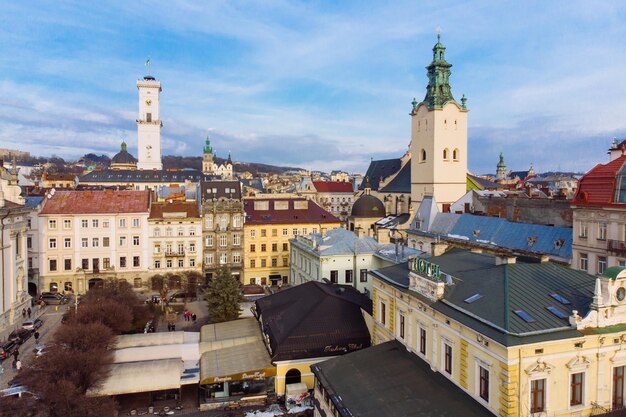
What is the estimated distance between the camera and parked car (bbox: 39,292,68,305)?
53.6 meters

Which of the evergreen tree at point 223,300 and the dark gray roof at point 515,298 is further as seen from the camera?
the evergreen tree at point 223,300

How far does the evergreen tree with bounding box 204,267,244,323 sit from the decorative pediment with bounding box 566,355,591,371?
28.5 meters

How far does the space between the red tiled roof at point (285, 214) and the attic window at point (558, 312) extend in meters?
46.9

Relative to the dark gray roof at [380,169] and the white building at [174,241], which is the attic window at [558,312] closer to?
the white building at [174,241]

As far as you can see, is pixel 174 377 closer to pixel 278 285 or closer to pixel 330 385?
pixel 330 385

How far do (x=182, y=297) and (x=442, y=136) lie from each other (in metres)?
39.5

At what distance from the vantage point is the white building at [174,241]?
60.1 m

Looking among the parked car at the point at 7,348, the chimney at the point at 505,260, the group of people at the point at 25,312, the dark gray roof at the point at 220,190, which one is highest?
the dark gray roof at the point at 220,190

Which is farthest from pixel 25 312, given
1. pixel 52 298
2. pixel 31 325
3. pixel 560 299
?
pixel 560 299

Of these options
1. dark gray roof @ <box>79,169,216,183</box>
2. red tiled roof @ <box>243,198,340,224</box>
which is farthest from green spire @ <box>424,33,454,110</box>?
dark gray roof @ <box>79,169,216,183</box>

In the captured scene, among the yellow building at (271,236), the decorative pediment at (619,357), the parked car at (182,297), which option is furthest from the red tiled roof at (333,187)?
the decorative pediment at (619,357)

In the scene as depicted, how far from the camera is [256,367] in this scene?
Result: 2967cm

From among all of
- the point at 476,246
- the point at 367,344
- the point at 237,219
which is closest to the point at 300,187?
the point at 237,219

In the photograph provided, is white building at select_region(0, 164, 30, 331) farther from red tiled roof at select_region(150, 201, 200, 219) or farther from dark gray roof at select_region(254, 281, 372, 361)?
dark gray roof at select_region(254, 281, 372, 361)
